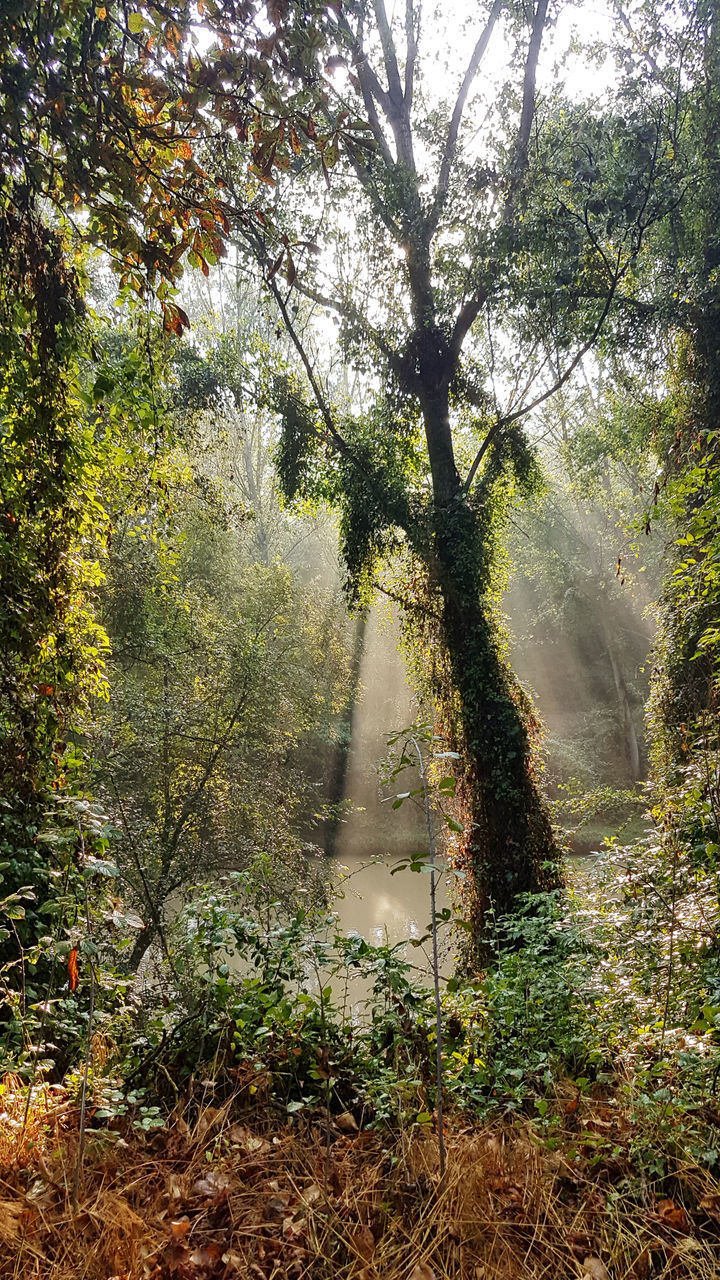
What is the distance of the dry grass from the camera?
1.40 m

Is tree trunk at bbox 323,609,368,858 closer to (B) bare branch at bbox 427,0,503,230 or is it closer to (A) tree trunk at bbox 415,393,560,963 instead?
(A) tree trunk at bbox 415,393,560,963

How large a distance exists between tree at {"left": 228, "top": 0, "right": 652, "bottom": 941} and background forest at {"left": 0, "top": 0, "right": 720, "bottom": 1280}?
0.05 metres

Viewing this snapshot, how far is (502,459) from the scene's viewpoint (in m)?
8.11

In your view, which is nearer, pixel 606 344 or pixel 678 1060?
pixel 678 1060

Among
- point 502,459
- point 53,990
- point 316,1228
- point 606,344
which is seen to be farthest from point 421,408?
point 316,1228

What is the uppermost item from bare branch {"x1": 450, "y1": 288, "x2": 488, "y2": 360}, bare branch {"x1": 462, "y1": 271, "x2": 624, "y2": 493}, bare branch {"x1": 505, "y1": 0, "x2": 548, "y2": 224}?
bare branch {"x1": 505, "y1": 0, "x2": 548, "y2": 224}

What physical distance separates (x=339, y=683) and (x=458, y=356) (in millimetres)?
7082

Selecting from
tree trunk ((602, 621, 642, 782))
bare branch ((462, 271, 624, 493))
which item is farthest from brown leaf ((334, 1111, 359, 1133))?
tree trunk ((602, 621, 642, 782))

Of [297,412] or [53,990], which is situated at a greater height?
[297,412]

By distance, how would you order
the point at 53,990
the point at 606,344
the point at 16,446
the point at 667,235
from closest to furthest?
the point at 53,990 < the point at 16,446 < the point at 667,235 < the point at 606,344

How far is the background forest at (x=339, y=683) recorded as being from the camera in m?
1.70

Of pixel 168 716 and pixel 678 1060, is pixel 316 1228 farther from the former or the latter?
pixel 168 716

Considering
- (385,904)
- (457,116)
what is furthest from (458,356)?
(385,904)

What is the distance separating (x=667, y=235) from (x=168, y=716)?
8890 mm
